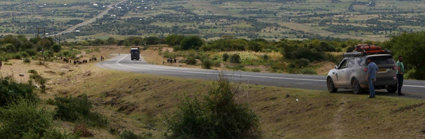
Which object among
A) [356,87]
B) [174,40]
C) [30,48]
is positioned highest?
[356,87]

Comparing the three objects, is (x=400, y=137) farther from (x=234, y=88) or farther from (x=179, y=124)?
(x=179, y=124)

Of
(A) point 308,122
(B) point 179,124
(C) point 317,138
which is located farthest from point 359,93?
(B) point 179,124

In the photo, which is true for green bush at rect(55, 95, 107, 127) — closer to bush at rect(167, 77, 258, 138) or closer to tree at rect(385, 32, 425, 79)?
bush at rect(167, 77, 258, 138)

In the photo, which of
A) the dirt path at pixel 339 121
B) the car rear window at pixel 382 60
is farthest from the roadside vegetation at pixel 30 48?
the car rear window at pixel 382 60

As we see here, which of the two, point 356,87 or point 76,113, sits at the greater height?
point 356,87

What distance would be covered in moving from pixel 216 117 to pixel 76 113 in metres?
7.63

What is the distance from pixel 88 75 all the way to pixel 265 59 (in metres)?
24.7

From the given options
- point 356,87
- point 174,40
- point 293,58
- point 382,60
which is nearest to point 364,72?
point 382,60

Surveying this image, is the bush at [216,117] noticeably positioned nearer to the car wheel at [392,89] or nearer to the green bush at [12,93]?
the green bush at [12,93]

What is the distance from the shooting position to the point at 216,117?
1567 cm

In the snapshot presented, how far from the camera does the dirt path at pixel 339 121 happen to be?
1694cm

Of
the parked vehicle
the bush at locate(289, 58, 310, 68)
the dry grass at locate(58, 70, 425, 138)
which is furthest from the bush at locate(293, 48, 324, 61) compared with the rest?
the parked vehicle

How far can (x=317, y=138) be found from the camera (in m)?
17.0

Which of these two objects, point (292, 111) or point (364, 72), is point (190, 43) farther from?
point (364, 72)
